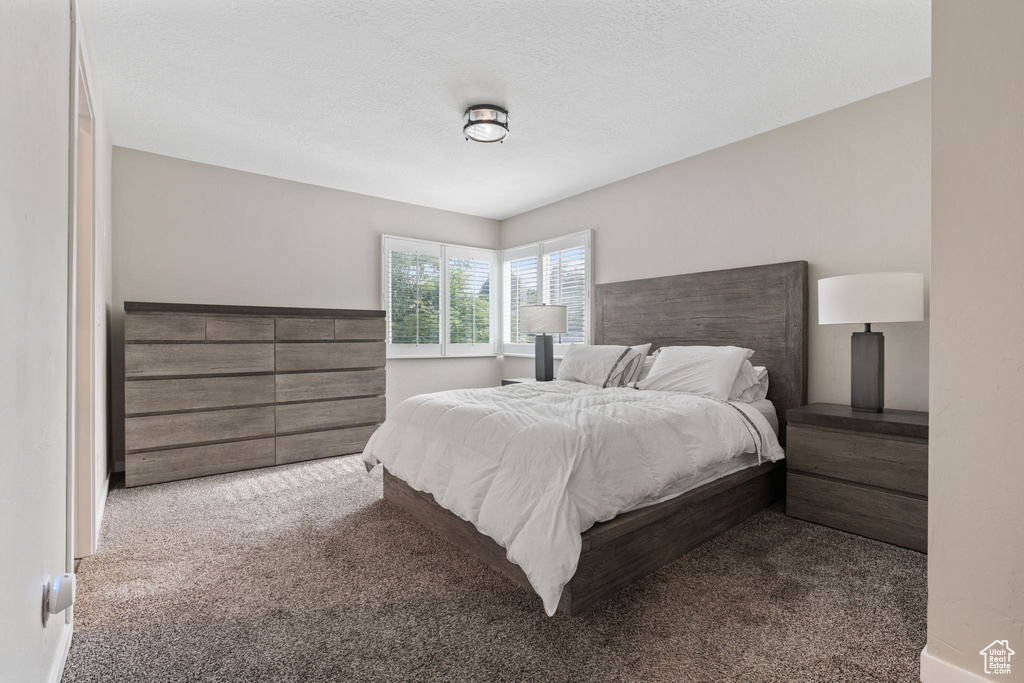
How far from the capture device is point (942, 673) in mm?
1390

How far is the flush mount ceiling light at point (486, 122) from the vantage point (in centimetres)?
296

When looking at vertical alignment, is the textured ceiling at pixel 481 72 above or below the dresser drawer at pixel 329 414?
above

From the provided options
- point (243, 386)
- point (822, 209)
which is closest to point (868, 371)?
point (822, 209)

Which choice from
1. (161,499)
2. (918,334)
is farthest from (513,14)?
(161,499)

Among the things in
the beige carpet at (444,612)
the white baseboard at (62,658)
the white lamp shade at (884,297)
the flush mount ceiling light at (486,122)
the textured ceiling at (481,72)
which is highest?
the textured ceiling at (481,72)

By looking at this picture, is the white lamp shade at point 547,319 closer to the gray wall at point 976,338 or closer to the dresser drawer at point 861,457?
the dresser drawer at point 861,457

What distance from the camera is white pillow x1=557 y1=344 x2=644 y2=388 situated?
3580 mm

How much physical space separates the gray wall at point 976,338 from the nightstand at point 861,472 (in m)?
1.07

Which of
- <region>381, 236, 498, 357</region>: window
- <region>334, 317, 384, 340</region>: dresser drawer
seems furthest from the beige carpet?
<region>381, 236, 498, 357</region>: window

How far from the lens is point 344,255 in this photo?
4.74 m

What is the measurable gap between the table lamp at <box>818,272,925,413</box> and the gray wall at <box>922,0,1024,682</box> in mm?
1196

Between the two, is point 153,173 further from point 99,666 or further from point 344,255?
point 99,666

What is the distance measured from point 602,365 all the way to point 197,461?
119 inches

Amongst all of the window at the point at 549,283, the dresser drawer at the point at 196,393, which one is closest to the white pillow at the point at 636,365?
the window at the point at 549,283
